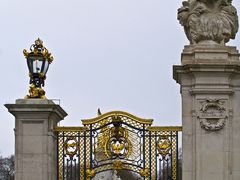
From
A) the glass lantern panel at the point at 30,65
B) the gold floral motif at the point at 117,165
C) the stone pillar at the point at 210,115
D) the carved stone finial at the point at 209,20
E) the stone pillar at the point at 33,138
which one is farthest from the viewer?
the glass lantern panel at the point at 30,65

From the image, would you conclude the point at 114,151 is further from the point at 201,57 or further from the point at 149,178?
the point at 201,57

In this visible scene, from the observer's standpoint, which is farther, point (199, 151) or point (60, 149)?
point (60, 149)

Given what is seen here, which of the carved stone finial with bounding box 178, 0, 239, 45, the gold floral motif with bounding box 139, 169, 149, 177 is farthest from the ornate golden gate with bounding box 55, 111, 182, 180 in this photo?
the carved stone finial with bounding box 178, 0, 239, 45

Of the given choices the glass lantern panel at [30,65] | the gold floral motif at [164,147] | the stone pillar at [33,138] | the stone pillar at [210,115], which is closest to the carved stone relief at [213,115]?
the stone pillar at [210,115]

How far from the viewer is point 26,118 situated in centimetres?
1652

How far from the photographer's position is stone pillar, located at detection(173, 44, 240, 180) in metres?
15.7

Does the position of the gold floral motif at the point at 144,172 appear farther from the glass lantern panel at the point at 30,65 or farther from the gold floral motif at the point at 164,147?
the glass lantern panel at the point at 30,65

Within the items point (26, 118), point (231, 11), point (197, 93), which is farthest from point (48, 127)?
point (231, 11)

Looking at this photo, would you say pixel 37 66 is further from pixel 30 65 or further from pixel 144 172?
pixel 144 172

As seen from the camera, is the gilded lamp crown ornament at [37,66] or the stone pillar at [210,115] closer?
the stone pillar at [210,115]

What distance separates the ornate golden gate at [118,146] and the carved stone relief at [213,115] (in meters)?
0.73

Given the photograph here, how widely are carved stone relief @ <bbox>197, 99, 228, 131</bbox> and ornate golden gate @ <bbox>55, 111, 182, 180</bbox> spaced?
73cm

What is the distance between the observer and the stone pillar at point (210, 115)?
51.6 feet

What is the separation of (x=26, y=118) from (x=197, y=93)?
368cm
